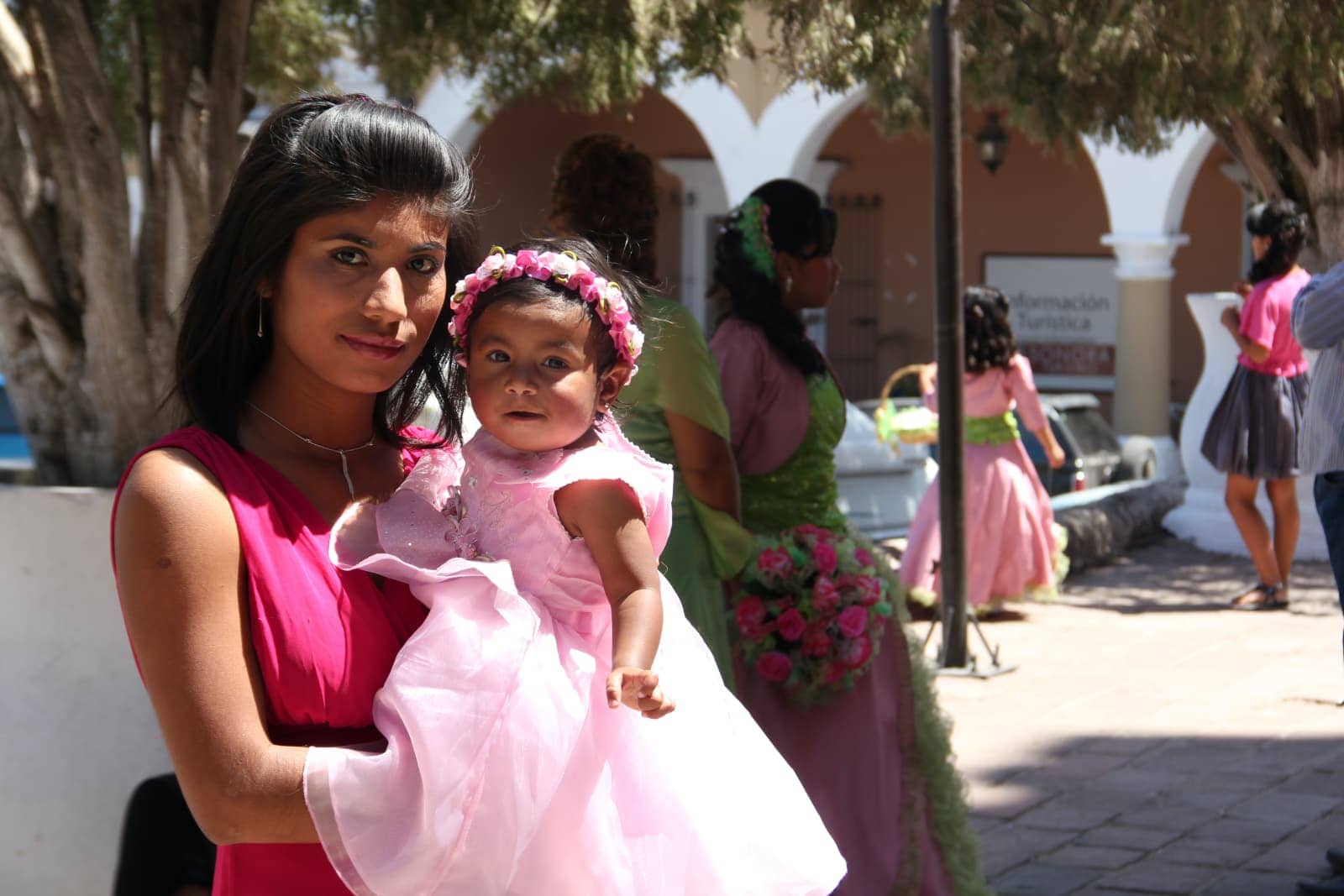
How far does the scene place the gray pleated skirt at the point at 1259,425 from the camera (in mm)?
8602

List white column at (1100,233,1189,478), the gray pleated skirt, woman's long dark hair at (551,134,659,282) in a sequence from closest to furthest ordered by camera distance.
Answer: woman's long dark hair at (551,134,659,282), the gray pleated skirt, white column at (1100,233,1189,478)

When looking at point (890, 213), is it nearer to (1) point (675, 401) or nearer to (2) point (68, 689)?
(1) point (675, 401)

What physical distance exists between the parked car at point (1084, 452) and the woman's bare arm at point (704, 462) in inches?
340

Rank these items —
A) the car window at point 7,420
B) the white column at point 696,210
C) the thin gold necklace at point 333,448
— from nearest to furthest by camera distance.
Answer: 1. the thin gold necklace at point 333,448
2. the car window at point 7,420
3. the white column at point 696,210

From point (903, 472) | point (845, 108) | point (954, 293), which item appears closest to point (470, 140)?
point (845, 108)

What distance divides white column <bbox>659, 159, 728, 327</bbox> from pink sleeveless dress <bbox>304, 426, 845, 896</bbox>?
18.4 meters

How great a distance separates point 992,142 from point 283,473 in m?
13.8

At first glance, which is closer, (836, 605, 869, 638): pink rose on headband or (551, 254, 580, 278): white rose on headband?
(551, 254, 580, 278): white rose on headband

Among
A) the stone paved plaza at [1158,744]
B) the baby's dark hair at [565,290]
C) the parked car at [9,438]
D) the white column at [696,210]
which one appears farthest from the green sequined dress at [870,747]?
the white column at [696,210]

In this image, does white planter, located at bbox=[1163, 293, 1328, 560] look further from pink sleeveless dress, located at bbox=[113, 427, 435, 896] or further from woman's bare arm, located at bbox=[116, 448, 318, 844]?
woman's bare arm, located at bbox=[116, 448, 318, 844]

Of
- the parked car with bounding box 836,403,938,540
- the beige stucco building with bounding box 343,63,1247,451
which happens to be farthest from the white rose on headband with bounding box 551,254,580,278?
the beige stucco building with bounding box 343,63,1247,451

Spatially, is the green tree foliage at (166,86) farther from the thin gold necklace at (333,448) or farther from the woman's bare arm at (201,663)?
the woman's bare arm at (201,663)

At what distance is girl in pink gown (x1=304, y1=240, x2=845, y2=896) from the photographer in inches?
Result: 70.3

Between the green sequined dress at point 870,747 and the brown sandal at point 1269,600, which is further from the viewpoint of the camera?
the brown sandal at point 1269,600
